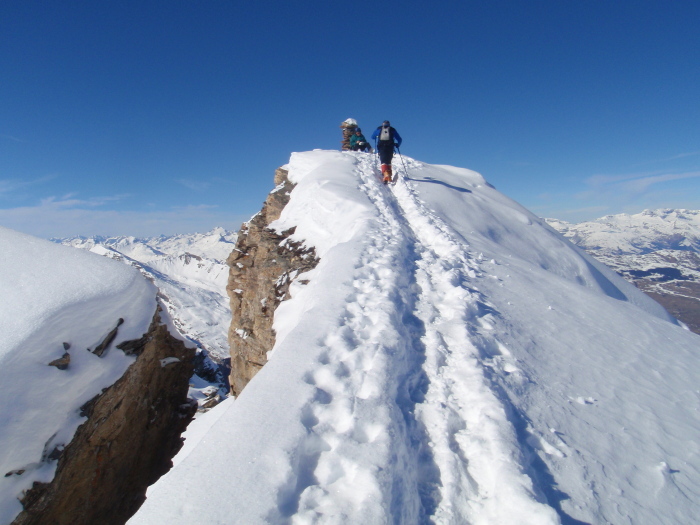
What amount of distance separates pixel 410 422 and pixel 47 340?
4.72 m

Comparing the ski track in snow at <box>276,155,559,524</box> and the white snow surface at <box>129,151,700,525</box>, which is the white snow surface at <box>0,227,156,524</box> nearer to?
the white snow surface at <box>129,151,700,525</box>

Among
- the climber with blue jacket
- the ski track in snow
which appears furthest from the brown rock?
the climber with blue jacket

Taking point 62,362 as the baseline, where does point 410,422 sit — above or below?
above

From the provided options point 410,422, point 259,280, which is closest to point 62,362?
point 410,422

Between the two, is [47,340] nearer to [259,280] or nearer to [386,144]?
[259,280]

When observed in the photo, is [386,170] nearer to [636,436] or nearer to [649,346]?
[649,346]

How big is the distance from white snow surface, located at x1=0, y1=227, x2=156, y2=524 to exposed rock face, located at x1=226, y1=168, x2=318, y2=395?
3.90m

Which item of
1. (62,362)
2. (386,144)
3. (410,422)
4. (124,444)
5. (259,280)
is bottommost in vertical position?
(124,444)

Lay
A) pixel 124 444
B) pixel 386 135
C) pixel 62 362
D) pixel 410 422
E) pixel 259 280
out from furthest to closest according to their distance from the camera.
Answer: pixel 386 135
pixel 259 280
pixel 124 444
pixel 62 362
pixel 410 422

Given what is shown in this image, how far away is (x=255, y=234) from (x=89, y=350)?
10.3 m

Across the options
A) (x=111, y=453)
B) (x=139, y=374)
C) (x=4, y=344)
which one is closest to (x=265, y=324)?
(x=139, y=374)

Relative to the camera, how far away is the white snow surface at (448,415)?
9.72 ft

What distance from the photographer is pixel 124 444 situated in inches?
250

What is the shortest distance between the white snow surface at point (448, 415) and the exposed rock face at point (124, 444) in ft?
3.07
